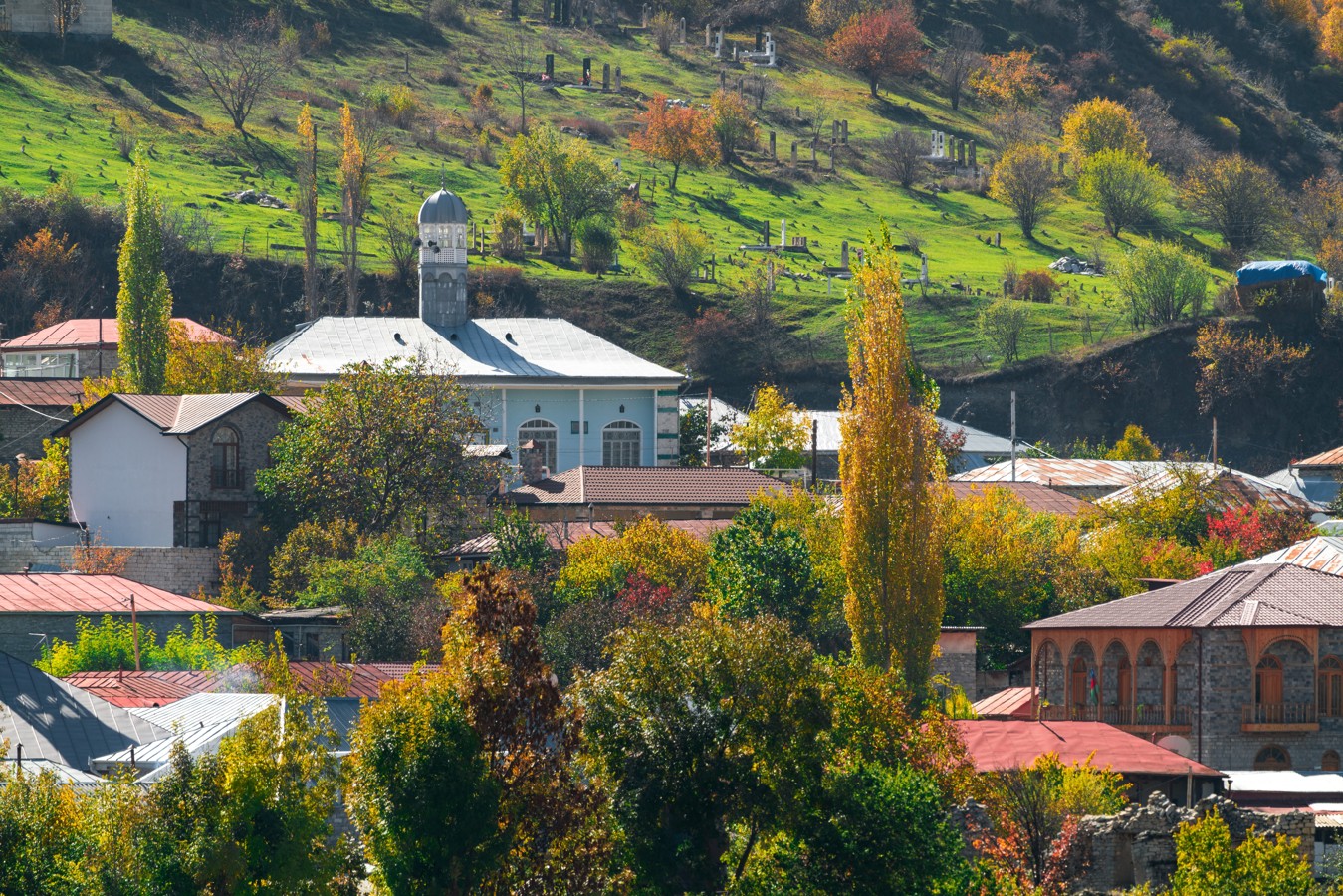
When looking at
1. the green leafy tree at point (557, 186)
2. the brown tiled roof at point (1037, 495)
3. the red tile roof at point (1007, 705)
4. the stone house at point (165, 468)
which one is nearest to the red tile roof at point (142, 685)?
the red tile roof at point (1007, 705)

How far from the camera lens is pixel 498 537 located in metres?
59.2

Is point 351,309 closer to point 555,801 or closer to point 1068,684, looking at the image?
point 1068,684

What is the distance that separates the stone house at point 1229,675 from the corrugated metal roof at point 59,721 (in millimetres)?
19329

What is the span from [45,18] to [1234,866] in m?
101

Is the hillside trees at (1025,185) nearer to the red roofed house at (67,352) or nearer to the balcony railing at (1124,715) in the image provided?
the red roofed house at (67,352)

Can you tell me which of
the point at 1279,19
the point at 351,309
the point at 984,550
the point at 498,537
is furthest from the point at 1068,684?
the point at 1279,19

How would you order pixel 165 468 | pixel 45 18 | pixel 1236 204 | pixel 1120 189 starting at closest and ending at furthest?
A: pixel 165 468 → pixel 45 18 → pixel 1120 189 → pixel 1236 204

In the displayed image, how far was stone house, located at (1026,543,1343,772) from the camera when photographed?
48.3 meters

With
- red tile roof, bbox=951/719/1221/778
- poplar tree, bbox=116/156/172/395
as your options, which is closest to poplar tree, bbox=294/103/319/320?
poplar tree, bbox=116/156/172/395

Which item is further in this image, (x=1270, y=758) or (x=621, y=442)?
(x=621, y=442)

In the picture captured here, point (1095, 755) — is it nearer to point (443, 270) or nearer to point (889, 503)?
point (889, 503)

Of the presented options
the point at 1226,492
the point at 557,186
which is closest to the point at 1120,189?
the point at 557,186

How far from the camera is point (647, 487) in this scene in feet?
229

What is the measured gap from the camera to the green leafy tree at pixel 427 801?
28000 mm
